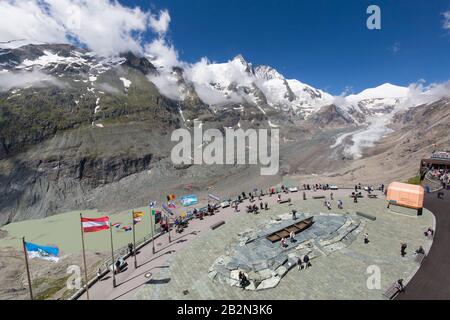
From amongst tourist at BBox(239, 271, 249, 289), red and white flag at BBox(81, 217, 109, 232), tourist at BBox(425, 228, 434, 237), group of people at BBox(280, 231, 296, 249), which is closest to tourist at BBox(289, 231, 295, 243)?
group of people at BBox(280, 231, 296, 249)

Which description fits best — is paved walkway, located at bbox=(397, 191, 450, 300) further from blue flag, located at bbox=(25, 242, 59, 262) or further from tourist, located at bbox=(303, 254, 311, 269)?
blue flag, located at bbox=(25, 242, 59, 262)

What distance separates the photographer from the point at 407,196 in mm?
30031

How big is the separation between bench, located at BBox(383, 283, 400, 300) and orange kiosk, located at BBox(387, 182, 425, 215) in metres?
16.1

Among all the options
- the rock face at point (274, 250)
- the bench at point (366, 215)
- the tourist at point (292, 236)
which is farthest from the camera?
the bench at point (366, 215)

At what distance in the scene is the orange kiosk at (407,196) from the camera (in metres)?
29.2

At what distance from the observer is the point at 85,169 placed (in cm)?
7912

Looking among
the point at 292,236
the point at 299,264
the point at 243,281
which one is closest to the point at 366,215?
the point at 292,236

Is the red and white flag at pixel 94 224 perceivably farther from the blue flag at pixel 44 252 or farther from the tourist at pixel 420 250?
the tourist at pixel 420 250

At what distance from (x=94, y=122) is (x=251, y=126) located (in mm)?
116030

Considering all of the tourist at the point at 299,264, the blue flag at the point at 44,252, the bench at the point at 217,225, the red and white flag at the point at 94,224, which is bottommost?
the tourist at the point at 299,264

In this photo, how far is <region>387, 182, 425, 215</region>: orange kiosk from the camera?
95.8 ft

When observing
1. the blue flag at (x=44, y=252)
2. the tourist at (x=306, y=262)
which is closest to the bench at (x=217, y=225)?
the tourist at (x=306, y=262)

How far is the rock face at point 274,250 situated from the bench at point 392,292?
238 inches
